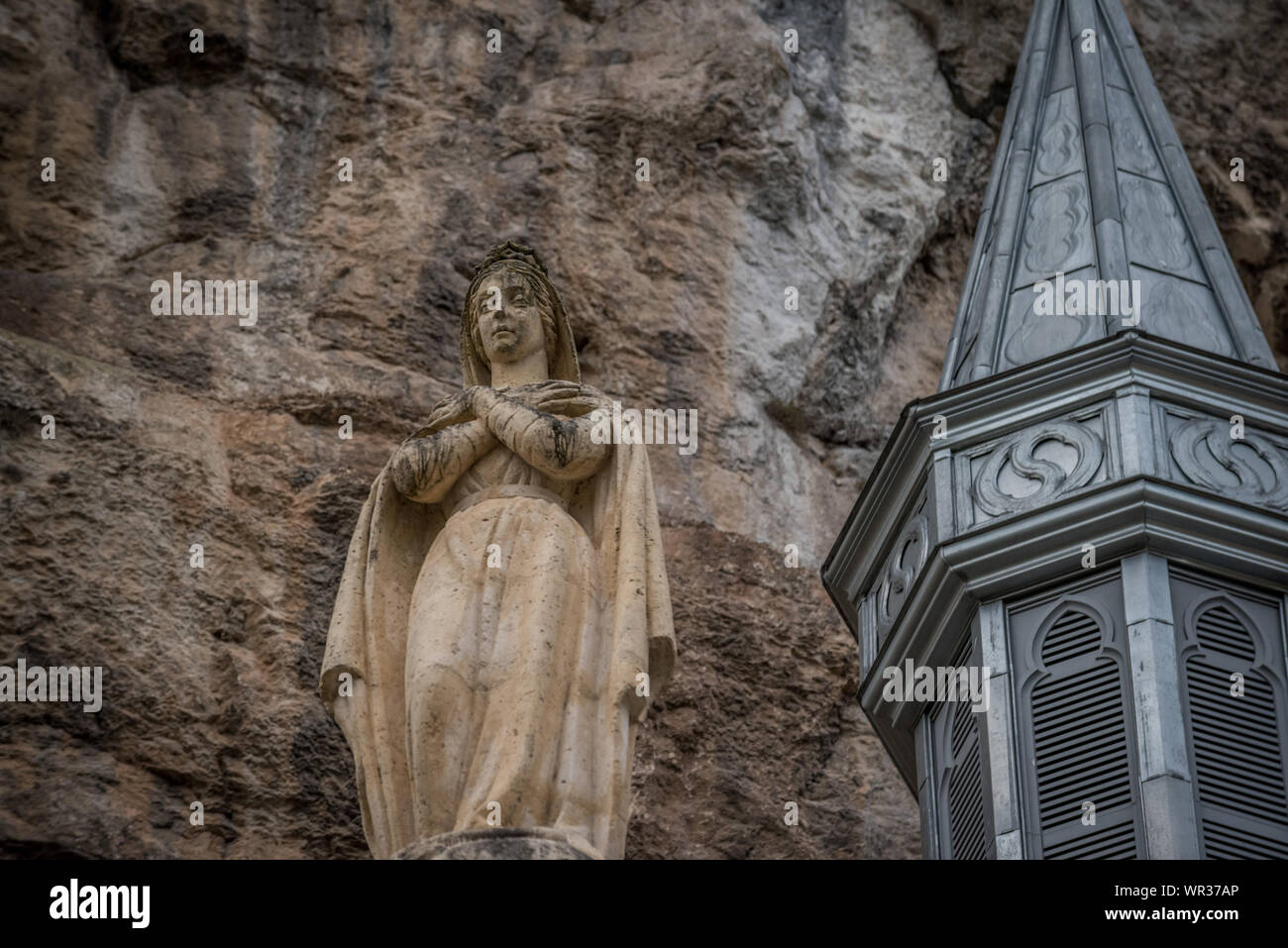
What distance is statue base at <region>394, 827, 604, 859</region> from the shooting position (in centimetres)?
880

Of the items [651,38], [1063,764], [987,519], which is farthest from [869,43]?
[1063,764]

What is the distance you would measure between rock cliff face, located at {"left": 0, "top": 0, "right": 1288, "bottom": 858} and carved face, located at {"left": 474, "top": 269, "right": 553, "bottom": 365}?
10.3 ft

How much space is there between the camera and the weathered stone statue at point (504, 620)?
9320mm

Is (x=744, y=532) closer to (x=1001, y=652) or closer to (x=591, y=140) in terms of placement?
(x=591, y=140)

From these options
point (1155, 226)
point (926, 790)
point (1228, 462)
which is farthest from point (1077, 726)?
point (1155, 226)

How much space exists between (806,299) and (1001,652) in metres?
4.84

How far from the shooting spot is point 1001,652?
1138 centimetres

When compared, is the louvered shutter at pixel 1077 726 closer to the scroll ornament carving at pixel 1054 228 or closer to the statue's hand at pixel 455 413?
the scroll ornament carving at pixel 1054 228

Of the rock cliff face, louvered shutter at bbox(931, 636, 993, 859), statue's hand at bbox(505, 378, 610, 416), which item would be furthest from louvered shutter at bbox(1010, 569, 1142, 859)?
the rock cliff face

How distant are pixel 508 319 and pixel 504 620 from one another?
56.5 inches

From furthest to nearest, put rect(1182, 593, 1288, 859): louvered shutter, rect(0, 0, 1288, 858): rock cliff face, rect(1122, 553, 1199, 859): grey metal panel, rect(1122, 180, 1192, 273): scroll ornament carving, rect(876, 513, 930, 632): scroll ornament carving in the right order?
1. rect(0, 0, 1288, 858): rock cliff face
2. rect(1122, 180, 1192, 273): scroll ornament carving
3. rect(876, 513, 930, 632): scroll ornament carving
4. rect(1182, 593, 1288, 859): louvered shutter
5. rect(1122, 553, 1199, 859): grey metal panel

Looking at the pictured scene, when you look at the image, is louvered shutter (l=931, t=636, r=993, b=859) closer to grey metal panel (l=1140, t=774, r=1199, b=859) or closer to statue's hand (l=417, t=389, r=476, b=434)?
grey metal panel (l=1140, t=774, r=1199, b=859)

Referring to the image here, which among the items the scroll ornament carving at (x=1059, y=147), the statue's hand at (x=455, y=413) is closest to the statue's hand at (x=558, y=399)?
the statue's hand at (x=455, y=413)

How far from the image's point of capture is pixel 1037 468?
38.7 feet
